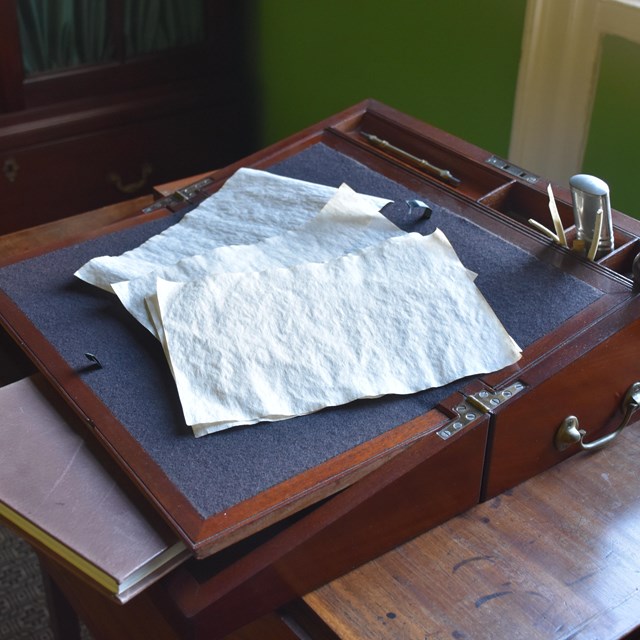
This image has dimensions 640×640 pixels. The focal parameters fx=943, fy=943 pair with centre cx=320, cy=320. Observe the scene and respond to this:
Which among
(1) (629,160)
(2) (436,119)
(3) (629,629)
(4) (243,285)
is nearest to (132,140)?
(2) (436,119)

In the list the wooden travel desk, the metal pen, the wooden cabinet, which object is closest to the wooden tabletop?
the wooden travel desk

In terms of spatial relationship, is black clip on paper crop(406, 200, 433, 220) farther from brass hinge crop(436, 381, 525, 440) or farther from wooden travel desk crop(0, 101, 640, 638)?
brass hinge crop(436, 381, 525, 440)

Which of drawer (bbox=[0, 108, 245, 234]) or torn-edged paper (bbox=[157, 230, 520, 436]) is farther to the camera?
drawer (bbox=[0, 108, 245, 234])

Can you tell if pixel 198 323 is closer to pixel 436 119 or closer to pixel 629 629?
pixel 629 629

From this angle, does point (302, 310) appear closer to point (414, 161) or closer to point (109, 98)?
point (414, 161)

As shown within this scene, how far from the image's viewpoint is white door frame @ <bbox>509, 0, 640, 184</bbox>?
1.54m

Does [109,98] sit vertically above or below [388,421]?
below

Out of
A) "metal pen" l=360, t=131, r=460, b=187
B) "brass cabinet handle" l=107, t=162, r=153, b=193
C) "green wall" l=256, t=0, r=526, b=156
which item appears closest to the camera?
"metal pen" l=360, t=131, r=460, b=187

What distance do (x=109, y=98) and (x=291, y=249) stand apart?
4.43 ft

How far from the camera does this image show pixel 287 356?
0.90 metres

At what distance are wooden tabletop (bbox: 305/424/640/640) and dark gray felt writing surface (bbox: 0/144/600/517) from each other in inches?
5.1

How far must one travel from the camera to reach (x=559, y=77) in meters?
1.62

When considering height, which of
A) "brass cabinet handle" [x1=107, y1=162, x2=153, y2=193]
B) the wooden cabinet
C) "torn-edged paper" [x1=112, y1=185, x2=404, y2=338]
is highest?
"torn-edged paper" [x1=112, y1=185, x2=404, y2=338]

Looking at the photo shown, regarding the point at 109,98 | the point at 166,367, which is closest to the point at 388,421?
the point at 166,367
